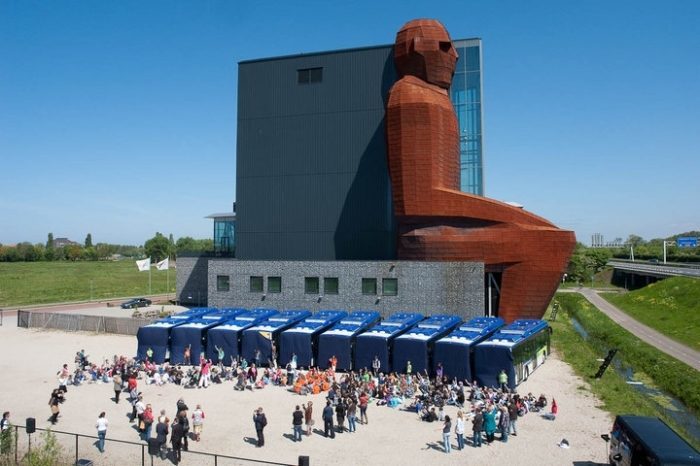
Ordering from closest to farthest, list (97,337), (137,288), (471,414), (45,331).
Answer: (471,414) < (97,337) < (45,331) < (137,288)

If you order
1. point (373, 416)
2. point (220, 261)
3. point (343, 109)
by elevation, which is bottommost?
point (373, 416)

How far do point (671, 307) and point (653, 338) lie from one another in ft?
49.2

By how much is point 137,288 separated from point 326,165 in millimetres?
65035

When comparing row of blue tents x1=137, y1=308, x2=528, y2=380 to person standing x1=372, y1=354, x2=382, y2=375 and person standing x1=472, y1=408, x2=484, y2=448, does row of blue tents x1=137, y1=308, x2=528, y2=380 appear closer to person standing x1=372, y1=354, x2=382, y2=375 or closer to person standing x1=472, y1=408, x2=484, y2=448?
person standing x1=372, y1=354, x2=382, y2=375

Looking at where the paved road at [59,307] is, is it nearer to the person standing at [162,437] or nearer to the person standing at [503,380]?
the person standing at [162,437]

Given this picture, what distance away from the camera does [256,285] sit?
45219mm

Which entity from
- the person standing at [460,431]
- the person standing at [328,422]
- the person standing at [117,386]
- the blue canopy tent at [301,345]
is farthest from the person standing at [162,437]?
the blue canopy tent at [301,345]

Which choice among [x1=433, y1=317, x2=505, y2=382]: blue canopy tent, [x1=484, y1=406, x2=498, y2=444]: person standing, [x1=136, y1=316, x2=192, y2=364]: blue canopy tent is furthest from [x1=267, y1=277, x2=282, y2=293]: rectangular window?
[x1=484, y1=406, x2=498, y2=444]: person standing

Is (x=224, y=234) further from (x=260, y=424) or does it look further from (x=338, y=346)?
(x=260, y=424)

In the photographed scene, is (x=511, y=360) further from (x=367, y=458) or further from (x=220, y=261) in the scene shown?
(x=220, y=261)

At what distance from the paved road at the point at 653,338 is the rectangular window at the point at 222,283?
113 ft

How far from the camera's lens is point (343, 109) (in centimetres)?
4888

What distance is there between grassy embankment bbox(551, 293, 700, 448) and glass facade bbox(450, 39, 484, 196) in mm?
16049

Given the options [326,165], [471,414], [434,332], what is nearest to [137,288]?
[326,165]
